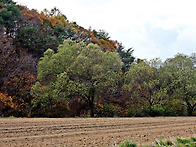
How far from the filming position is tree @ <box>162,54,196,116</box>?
26062 millimetres

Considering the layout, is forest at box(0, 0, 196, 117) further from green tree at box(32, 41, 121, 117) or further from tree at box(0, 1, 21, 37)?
tree at box(0, 1, 21, 37)

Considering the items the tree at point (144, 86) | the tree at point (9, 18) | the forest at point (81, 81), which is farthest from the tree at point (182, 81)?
the tree at point (9, 18)

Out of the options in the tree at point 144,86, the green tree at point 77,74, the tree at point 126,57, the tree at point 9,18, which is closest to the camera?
the green tree at point 77,74

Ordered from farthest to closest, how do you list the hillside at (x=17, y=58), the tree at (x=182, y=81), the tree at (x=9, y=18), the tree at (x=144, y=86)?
the tree at (x=9, y=18) < the tree at (x=182, y=81) < the tree at (x=144, y=86) < the hillside at (x=17, y=58)

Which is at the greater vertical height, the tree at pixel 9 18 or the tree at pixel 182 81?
the tree at pixel 9 18

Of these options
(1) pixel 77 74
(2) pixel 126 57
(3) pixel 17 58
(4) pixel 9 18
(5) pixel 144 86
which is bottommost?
(5) pixel 144 86

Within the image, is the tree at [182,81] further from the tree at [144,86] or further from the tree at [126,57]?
the tree at [126,57]

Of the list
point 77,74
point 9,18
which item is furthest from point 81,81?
point 9,18

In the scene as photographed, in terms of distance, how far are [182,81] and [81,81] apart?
39.6ft

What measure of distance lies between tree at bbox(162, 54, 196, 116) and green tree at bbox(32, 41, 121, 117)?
717cm

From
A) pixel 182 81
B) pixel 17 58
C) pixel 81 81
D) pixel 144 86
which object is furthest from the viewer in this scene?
pixel 17 58

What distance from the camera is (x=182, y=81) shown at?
26562 mm

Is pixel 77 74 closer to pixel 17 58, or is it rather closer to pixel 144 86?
pixel 144 86

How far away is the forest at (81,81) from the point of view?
21.9 metres
